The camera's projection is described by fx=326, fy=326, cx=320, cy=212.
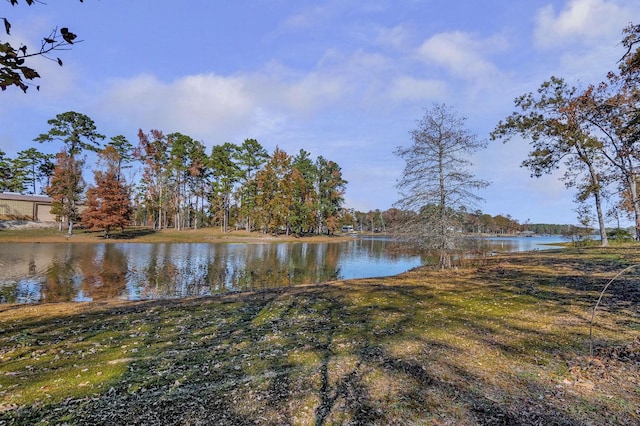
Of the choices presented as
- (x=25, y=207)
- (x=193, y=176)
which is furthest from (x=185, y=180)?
(x=25, y=207)

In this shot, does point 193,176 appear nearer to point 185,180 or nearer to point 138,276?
point 185,180

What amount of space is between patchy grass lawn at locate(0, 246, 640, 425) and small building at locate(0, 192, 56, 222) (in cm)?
5324

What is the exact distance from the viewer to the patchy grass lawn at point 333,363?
4184mm

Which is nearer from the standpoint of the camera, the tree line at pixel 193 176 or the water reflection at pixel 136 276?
the water reflection at pixel 136 276

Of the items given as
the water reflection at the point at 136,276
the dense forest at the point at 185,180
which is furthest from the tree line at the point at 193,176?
the water reflection at the point at 136,276

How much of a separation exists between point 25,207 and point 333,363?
2534 inches

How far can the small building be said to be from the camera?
48.7 meters

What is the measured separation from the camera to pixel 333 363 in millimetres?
5602

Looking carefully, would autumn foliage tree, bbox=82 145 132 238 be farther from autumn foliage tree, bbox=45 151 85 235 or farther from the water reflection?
the water reflection

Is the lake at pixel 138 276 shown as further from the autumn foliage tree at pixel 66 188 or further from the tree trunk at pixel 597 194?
the autumn foliage tree at pixel 66 188

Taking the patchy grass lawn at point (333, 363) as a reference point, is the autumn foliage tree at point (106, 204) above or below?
above

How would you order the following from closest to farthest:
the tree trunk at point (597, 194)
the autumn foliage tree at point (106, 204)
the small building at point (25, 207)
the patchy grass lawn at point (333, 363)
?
the patchy grass lawn at point (333, 363)
the tree trunk at point (597, 194)
the autumn foliage tree at point (106, 204)
the small building at point (25, 207)

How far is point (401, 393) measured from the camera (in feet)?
15.1

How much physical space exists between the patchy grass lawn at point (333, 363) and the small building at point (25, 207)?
53.2 metres
